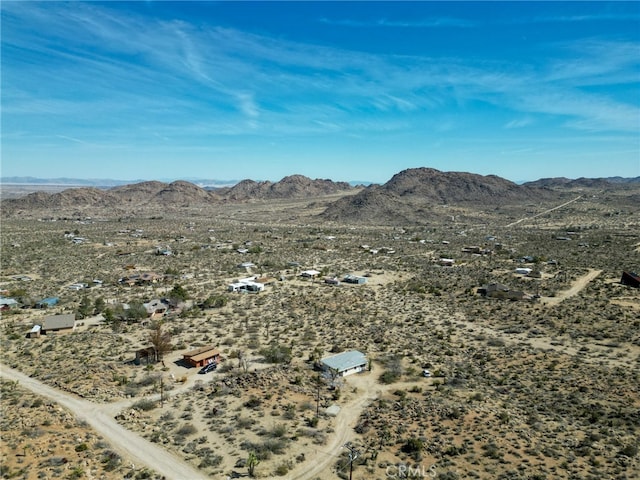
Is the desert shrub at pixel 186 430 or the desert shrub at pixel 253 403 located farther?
the desert shrub at pixel 253 403

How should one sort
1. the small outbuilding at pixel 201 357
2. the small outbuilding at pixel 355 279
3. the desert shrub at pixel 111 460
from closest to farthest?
the desert shrub at pixel 111 460 → the small outbuilding at pixel 201 357 → the small outbuilding at pixel 355 279

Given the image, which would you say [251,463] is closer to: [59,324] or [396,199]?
[59,324]

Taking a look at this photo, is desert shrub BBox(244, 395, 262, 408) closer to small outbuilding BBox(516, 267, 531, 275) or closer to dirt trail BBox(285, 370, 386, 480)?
dirt trail BBox(285, 370, 386, 480)

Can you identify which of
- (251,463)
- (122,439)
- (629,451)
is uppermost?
(629,451)

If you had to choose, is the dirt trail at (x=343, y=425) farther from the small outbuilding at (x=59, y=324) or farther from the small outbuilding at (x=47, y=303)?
the small outbuilding at (x=47, y=303)

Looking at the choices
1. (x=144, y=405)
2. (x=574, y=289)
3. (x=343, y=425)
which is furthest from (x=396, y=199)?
(x=144, y=405)

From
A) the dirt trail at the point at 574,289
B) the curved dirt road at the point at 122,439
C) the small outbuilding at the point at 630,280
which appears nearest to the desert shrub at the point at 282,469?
the curved dirt road at the point at 122,439
